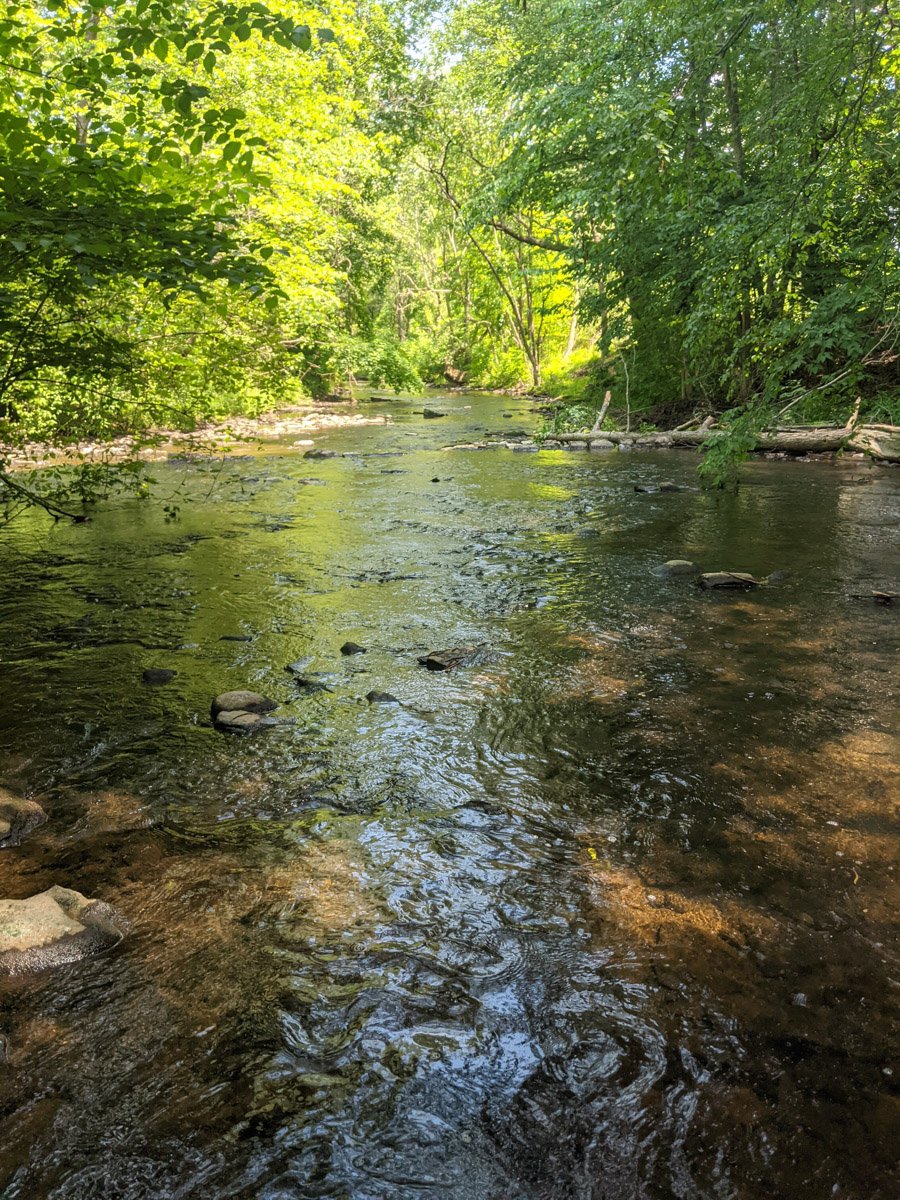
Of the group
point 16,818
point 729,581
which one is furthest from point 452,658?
point 729,581

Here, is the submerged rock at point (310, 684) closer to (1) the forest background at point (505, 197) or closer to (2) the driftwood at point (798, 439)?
(1) the forest background at point (505, 197)

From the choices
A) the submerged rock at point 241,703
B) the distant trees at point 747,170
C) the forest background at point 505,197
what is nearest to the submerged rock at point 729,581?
the forest background at point 505,197

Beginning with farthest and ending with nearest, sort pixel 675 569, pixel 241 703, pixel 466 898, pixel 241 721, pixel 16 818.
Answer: pixel 675 569, pixel 241 703, pixel 241 721, pixel 16 818, pixel 466 898

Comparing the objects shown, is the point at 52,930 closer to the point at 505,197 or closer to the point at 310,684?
the point at 310,684

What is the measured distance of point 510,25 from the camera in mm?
26203

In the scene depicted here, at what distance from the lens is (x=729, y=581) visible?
7.99 metres

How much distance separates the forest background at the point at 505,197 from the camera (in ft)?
16.2

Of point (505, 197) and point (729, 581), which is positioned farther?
point (505, 197)

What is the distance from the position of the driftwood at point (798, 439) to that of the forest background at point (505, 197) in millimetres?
691

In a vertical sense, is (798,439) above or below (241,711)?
above

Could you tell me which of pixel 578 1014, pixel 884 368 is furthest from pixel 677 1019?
pixel 884 368

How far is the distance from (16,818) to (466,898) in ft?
7.77

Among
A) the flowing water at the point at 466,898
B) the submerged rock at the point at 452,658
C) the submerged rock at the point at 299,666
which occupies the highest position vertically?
the submerged rock at the point at 452,658

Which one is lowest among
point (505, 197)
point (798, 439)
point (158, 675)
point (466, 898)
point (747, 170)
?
point (466, 898)
